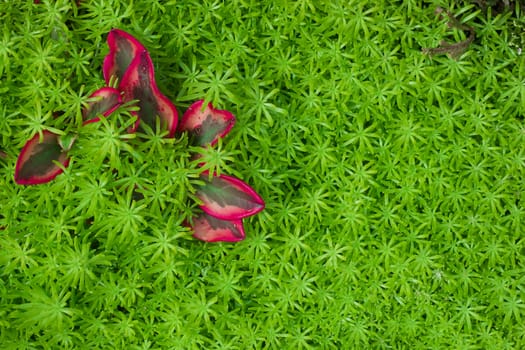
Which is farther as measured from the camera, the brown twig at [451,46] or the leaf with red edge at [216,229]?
the brown twig at [451,46]

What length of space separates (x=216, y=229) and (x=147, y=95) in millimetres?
415

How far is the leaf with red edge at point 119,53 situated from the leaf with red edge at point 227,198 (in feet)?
1.21

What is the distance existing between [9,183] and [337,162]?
A: 0.94m

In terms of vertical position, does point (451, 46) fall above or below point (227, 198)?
above

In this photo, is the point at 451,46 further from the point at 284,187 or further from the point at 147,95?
the point at 147,95

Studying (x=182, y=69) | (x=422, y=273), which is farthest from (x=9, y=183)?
(x=422, y=273)

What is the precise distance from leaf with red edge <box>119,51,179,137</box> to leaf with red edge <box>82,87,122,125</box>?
6 cm

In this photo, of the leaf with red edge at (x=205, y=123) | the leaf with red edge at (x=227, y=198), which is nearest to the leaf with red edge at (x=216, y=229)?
the leaf with red edge at (x=227, y=198)

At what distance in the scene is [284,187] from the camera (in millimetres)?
1732

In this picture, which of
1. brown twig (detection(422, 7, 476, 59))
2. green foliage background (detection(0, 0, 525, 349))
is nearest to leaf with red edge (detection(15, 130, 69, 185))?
green foliage background (detection(0, 0, 525, 349))

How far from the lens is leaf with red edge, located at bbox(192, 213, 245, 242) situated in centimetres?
158

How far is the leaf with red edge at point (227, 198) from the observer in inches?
60.9

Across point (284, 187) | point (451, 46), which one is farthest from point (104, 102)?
point (451, 46)

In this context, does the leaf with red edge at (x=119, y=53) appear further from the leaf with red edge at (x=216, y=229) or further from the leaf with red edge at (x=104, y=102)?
the leaf with red edge at (x=216, y=229)
